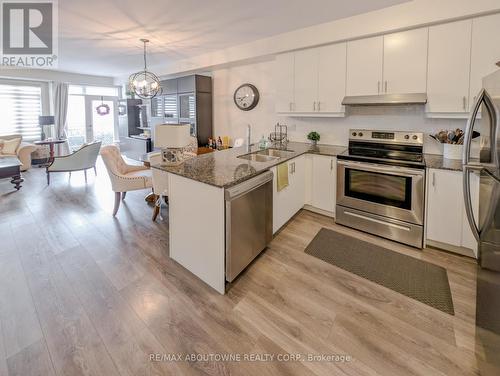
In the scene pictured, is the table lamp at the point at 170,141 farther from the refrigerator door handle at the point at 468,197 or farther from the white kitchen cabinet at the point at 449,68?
the white kitchen cabinet at the point at 449,68

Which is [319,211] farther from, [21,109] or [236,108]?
[21,109]

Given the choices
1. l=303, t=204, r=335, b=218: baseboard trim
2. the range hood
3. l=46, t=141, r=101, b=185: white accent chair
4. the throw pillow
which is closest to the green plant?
the range hood

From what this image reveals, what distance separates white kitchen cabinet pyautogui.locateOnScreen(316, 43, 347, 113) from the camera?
3.31 metres

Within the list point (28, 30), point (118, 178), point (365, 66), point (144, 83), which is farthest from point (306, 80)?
point (28, 30)

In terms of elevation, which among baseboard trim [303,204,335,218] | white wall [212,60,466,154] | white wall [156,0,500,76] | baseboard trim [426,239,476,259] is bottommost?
baseboard trim [426,239,476,259]

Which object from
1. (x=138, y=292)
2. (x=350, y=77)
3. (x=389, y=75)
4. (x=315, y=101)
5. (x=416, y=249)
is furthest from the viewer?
(x=315, y=101)

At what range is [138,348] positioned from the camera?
159 cm

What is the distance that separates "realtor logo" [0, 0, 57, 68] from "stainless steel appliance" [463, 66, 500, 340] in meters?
4.01

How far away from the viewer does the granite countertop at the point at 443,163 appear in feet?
8.23

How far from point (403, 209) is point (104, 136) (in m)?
8.88

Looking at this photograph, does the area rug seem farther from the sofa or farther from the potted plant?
the sofa

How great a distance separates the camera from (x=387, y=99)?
2949 mm

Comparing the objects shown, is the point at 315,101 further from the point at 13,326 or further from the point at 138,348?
the point at 13,326

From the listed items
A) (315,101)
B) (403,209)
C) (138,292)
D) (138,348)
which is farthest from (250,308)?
(315,101)
